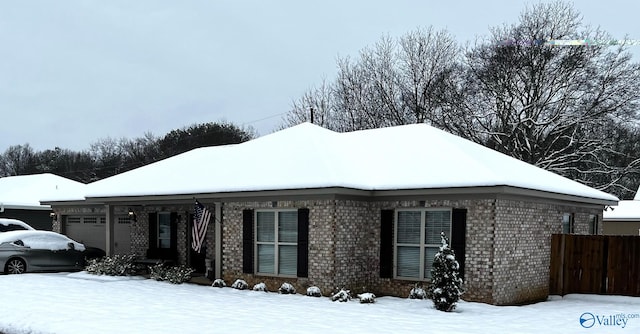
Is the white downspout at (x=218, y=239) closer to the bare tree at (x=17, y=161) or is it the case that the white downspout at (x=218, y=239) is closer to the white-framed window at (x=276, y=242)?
the white-framed window at (x=276, y=242)

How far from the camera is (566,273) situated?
13.8 metres

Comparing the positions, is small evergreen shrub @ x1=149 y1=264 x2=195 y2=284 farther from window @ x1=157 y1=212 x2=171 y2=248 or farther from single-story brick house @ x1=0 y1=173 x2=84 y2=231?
single-story brick house @ x1=0 y1=173 x2=84 y2=231

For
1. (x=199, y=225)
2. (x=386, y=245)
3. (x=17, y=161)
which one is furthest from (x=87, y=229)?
(x=17, y=161)

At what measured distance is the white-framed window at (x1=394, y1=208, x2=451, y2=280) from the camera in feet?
40.4

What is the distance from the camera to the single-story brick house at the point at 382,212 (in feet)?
38.4

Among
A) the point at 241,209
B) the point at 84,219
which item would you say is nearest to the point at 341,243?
the point at 241,209

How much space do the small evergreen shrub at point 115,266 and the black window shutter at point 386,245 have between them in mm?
7926

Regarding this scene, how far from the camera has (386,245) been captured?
1293 cm

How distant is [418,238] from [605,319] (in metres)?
4.01

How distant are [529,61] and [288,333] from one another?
2409cm

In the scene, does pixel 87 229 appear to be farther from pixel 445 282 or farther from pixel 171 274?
pixel 445 282

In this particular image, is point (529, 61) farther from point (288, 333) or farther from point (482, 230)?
point (288, 333)

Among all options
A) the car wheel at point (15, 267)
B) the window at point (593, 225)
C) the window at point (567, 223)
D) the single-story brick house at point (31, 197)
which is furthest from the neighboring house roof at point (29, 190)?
the window at point (593, 225)

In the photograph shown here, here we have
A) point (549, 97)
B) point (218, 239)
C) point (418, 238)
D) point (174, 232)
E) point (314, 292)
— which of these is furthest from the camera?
point (549, 97)
